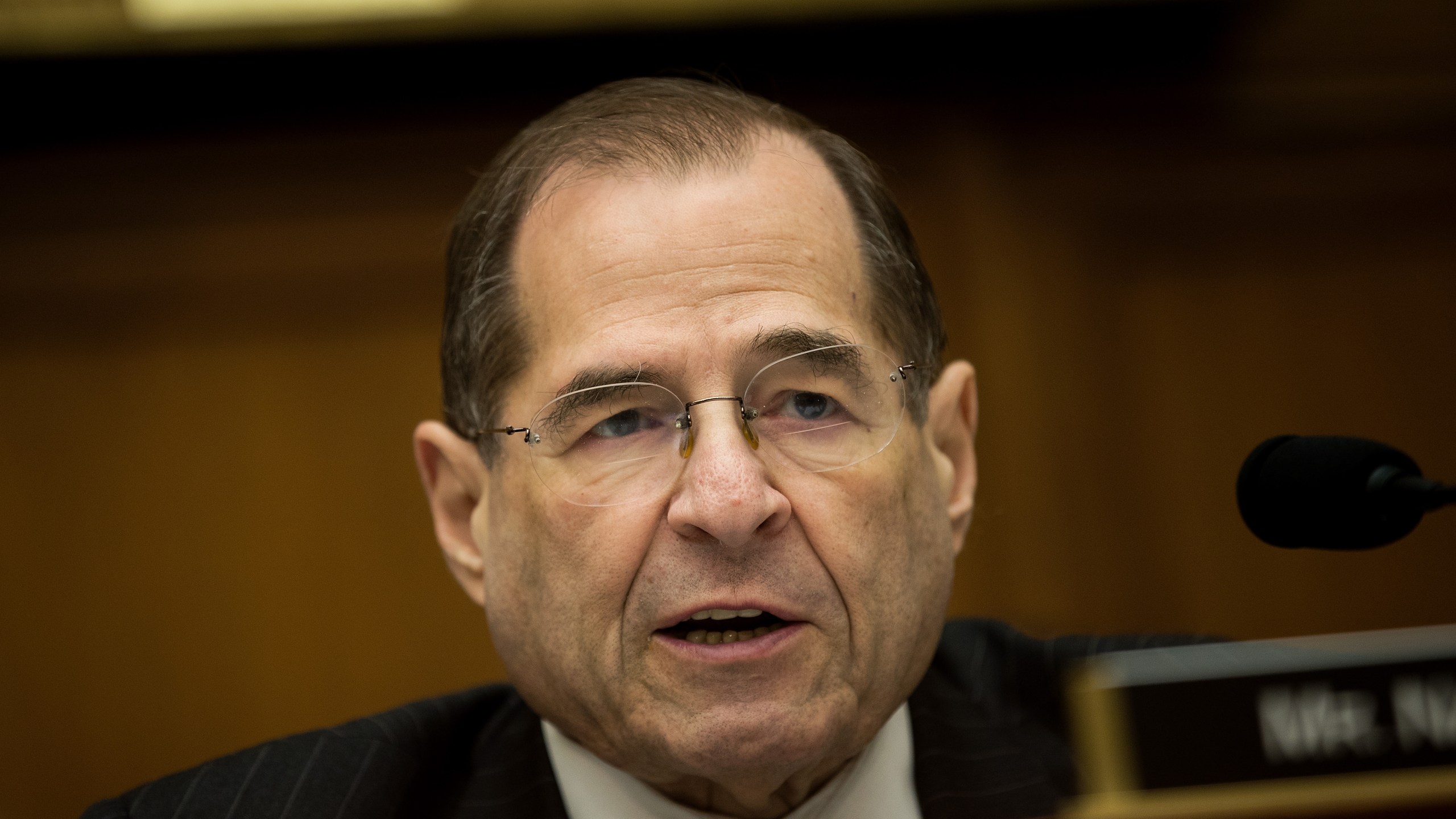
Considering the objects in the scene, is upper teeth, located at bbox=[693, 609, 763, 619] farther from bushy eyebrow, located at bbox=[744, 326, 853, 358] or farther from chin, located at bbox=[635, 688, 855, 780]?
bushy eyebrow, located at bbox=[744, 326, 853, 358]

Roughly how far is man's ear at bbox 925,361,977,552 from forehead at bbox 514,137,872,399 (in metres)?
0.23

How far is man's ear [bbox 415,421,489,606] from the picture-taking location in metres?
1.76

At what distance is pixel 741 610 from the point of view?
1447mm

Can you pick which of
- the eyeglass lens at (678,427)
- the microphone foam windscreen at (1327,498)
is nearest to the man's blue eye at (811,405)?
the eyeglass lens at (678,427)

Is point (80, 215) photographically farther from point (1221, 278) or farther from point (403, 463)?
point (1221, 278)

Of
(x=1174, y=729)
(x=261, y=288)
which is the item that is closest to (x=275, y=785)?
(x=1174, y=729)

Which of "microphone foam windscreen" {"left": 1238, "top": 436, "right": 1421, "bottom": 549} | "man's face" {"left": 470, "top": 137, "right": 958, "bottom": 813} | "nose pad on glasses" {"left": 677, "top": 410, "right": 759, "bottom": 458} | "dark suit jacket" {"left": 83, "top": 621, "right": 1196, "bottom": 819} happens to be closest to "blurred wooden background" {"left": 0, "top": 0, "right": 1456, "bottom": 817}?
"dark suit jacket" {"left": 83, "top": 621, "right": 1196, "bottom": 819}

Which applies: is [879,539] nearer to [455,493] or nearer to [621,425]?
[621,425]

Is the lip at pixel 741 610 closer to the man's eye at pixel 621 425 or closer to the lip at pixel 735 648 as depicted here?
the lip at pixel 735 648

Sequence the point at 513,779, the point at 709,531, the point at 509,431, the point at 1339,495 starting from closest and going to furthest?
1. the point at 1339,495
2. the point at 709,531
3. the point at 509,431
4. the point at 513,779

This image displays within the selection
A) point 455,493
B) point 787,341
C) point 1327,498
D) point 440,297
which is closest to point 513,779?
point 455,493

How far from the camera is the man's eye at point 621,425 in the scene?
5.09 feet

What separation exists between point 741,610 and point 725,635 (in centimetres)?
4

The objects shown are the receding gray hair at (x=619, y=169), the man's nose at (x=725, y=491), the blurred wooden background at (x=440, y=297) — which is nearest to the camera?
the man's nose at (x=725, y=491)
